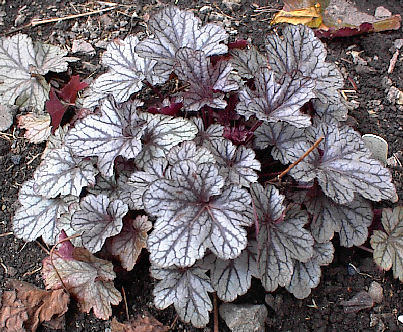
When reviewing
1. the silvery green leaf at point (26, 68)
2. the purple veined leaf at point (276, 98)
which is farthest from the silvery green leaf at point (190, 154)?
the silvery green leaf at point (26, 68)

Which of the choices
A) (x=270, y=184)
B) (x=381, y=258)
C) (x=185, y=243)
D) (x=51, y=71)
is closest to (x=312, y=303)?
(x=381, y=258)

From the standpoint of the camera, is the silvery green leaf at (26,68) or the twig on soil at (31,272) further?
the silvery green leaf at (26,68)

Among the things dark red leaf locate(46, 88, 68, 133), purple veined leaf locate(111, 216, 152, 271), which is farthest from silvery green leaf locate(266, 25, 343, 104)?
dark red leaf locate(46, 88, 68, 133)

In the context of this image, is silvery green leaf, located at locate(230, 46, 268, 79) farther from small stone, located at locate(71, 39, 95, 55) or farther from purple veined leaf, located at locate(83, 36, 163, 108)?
small stone, located at locate(71, 39, 95, 55)

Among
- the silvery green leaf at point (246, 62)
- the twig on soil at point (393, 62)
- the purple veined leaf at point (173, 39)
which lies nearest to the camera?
the purple veined leaf at point (173, 39)

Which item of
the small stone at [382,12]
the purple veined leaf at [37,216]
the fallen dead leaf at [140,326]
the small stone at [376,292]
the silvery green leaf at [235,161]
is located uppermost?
the silvery green leaf at [235,161]

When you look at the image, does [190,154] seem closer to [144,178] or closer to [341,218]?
[144,178]

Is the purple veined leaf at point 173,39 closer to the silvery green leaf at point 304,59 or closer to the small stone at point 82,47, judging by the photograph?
the silvery green leaf at point 304,59
